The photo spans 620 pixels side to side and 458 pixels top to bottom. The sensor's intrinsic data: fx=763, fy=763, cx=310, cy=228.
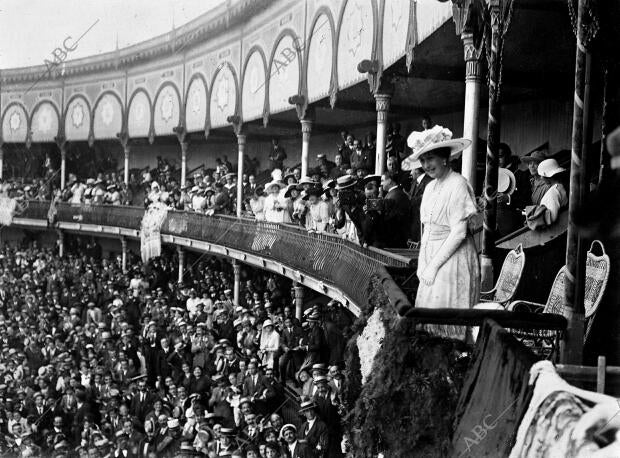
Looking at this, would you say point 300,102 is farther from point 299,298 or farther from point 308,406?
point 308,406

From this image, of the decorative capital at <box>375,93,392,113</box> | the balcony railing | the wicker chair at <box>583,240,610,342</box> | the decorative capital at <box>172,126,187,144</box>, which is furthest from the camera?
the decorative capital at <box>172,126,187,144</box>

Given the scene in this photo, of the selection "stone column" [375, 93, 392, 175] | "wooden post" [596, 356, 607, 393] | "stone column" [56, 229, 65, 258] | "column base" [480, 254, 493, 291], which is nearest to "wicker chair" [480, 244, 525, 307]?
"column base" [480, 254, 493, 291]

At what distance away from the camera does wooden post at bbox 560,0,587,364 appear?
509 cm

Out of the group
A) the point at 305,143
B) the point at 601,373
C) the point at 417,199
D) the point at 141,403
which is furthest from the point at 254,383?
the point at 601,373

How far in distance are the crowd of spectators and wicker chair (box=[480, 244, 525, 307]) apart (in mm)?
2764

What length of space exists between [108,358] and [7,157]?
107 feet

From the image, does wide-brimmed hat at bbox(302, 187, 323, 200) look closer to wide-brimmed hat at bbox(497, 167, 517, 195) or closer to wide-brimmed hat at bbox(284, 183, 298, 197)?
wide-brimmed hat at bbox(284, 183, 298, 197)

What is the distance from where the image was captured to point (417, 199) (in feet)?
37.8

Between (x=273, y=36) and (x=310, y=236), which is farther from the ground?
(x=273, y=36)

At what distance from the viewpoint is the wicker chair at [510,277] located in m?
7.46

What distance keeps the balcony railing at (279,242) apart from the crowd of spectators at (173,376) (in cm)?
112

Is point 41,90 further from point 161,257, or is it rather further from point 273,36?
point 273,36

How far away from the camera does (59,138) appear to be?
42.8 meters

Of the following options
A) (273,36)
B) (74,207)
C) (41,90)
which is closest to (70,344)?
(273,36)
